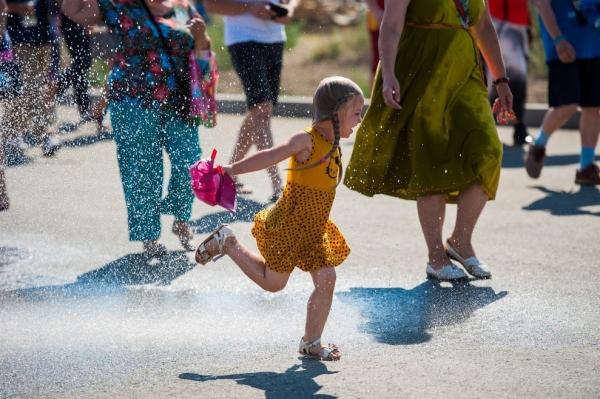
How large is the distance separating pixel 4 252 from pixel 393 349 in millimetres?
2686

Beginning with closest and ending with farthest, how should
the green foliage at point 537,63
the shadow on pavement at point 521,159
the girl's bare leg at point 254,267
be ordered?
the girl's bare leg at point 254,267 < the shadow on pavement at point 521,159 < the green foliage at point 537,63

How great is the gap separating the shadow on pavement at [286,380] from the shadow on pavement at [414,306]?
1.66ft

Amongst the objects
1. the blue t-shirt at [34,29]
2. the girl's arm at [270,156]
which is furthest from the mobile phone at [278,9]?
the girl's arm at [270,156]

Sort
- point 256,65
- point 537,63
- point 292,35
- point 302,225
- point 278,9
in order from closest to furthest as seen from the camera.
Answer: point 302,225 < point 278,9 < point 256,65 < point 537,63 < point 292,35

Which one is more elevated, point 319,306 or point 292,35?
point 319,306

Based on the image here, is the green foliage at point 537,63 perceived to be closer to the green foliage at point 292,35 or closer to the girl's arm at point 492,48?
the green foliage at point 292,35

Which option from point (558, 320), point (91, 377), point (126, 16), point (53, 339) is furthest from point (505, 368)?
point (126, 16)

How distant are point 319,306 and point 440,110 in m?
1.57

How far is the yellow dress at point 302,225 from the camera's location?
14.7ft

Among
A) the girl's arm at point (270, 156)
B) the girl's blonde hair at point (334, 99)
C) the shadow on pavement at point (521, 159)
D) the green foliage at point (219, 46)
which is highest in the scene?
the girl's blonde hair at point (334, 99)

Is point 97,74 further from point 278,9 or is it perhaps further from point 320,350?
point 320,350

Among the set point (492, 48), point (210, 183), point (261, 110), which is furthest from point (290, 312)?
point (261, 110)

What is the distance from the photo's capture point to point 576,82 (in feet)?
26.1

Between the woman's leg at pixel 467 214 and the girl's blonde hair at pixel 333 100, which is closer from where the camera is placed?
the girl's blonde hair at pixel 333 100
